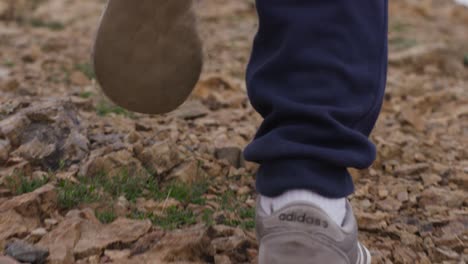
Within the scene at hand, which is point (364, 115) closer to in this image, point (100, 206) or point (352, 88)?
point (352, 88)

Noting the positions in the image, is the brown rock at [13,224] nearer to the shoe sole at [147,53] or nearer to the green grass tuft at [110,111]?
the shoe sole at [147,53]

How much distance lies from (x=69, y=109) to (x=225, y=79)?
1.60 meters

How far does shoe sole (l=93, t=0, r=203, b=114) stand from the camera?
5.43 ft

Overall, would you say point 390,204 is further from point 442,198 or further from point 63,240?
point 63,240

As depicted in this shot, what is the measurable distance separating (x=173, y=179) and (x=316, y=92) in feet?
3.22

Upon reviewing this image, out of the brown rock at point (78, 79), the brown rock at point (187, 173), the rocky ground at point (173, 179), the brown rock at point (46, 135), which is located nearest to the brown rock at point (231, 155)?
the rocky ground at point (173, 179)

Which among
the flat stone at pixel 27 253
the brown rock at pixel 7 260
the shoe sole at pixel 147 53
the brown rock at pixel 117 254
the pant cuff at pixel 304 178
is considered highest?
the shoe sole at pixel 147 53

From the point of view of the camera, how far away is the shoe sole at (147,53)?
1655mm

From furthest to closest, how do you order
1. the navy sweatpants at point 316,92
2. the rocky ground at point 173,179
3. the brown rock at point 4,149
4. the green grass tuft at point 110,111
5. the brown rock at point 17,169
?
1. the green grass tuft at point 110,111
2. the brown rock at point 4,149
3. the brown rock at point 17,169
4. the rocky ground at point 173,179
5. the navy sweatpants at point 316,92

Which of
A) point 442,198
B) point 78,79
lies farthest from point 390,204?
point 78,79

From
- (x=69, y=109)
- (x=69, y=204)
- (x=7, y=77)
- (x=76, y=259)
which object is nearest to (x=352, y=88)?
(x=76, y=259)

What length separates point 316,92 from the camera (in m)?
1.39

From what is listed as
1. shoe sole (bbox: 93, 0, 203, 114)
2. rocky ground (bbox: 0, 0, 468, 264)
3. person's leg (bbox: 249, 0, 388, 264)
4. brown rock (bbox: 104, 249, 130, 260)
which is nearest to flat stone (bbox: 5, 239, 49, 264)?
rocky ground (bbox: 0, 0, 468, 264)

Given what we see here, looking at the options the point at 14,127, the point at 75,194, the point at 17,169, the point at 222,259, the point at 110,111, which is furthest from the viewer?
the point at 110,111
